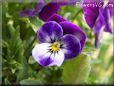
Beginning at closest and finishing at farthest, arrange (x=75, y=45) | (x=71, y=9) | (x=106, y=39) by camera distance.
Result: (x=75, y=45) < (x=71, y=9) < (x=106, y=39)

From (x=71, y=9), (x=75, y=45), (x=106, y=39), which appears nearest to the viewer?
(x=75, y=45)

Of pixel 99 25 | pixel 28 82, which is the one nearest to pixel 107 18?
pixel 99 25

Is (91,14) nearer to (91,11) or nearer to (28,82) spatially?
(91,11)

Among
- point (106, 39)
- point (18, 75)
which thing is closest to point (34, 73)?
point (18, 75)

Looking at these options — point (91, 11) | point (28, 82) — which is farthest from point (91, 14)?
point (28, 82)

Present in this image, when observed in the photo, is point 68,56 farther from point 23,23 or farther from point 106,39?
point 106,39

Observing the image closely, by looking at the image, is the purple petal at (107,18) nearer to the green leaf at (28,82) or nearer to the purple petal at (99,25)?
the purple petal at (99,25)
